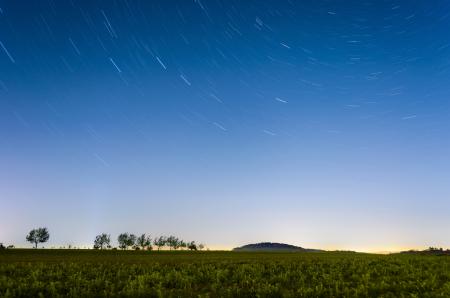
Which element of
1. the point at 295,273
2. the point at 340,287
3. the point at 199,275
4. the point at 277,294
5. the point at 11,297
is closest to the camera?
the point at 11,297

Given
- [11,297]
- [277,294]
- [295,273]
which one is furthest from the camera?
[295,273]

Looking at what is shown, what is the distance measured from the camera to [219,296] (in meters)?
19.2

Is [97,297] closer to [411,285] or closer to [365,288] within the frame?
[365,288]

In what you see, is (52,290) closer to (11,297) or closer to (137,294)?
(11,297)

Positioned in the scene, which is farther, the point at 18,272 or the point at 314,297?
the point at 18,272

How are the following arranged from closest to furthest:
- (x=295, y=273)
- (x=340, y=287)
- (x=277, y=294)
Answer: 1. (x=277, y=294)
2. (x=340, y=287)
3. (x=295, y=273)

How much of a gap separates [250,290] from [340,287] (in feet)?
16.2

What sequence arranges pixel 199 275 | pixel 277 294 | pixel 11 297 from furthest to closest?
1. pixel 199 275
2. pixel 277 294
3. pixel 11 297

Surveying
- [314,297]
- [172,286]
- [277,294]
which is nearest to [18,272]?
[172,286]

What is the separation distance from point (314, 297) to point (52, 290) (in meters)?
12.1

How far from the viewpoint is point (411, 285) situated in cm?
2189

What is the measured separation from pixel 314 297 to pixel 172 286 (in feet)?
26.1

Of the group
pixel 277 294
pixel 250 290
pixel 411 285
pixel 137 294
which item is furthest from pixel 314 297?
pixel 137 294

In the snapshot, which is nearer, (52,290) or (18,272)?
(52,290)
